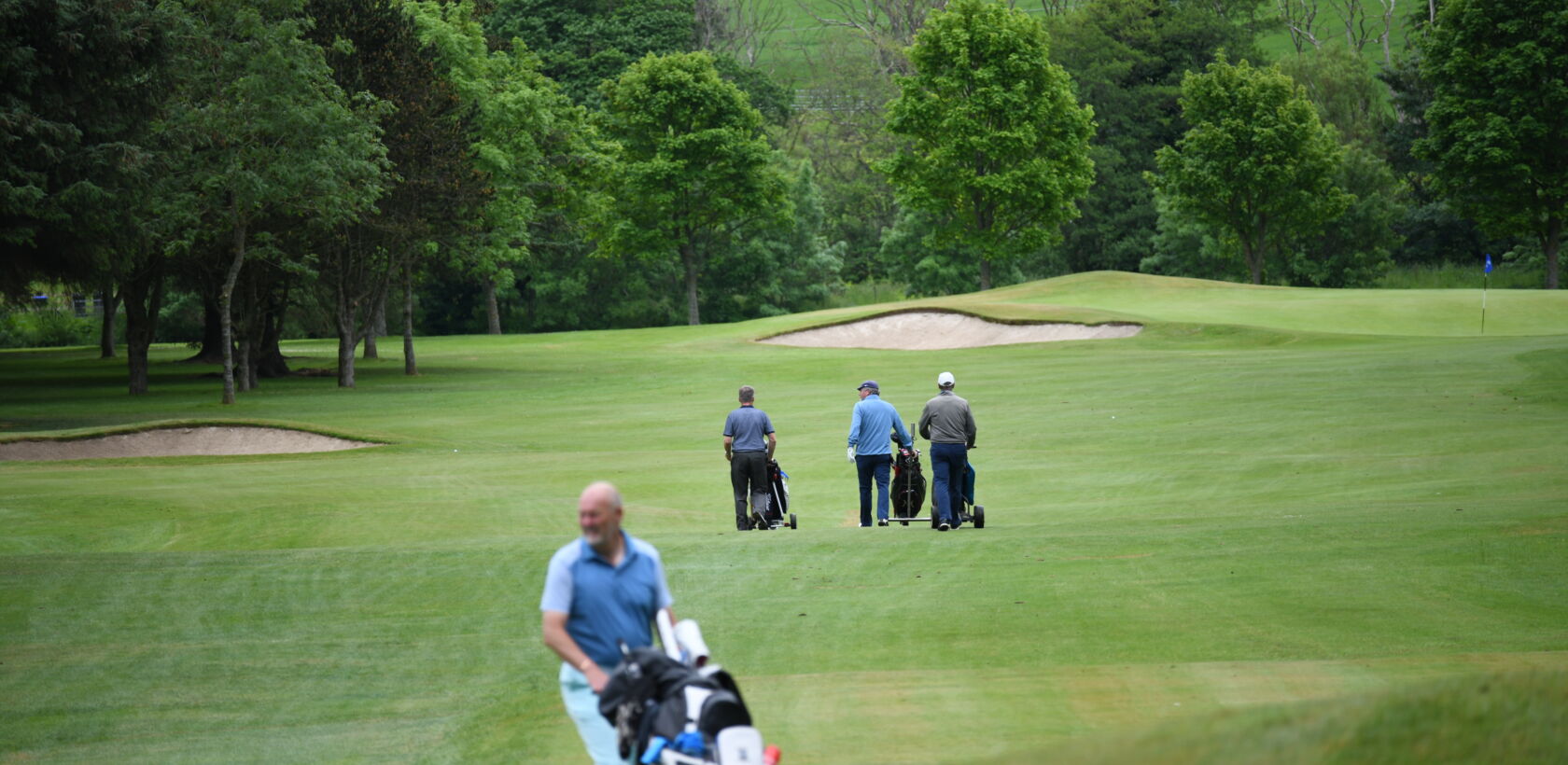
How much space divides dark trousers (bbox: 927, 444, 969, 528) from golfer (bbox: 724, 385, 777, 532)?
220 centimetres

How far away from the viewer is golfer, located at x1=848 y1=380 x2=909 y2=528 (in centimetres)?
1811

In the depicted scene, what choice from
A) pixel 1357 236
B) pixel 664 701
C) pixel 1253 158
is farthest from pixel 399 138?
pixel 1357 236

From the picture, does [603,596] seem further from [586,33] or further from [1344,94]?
[1344,94]

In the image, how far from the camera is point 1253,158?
72.6 meters

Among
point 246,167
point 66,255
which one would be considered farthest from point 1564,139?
point 66,255

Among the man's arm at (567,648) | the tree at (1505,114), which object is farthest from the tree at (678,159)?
the man's arm at (567,648)

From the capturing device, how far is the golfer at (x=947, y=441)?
56.5 feet

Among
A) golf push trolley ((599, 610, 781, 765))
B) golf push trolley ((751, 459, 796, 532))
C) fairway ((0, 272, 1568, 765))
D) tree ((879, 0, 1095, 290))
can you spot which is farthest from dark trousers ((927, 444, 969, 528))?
tree ((879, 0, 1095, 290))

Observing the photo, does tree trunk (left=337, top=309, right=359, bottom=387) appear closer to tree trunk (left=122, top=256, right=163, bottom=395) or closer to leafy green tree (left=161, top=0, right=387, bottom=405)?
tree trunk (left=122, top=256, right=163, bottom=395)

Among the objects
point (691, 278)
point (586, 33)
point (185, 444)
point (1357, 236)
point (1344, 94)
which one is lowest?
point (185, 444)

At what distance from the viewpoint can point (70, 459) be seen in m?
28.4

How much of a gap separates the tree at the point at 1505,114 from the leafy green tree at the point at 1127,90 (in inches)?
898

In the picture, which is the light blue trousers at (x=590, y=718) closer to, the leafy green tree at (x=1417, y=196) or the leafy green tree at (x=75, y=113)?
the leafy green tree at (x=75, y=113)

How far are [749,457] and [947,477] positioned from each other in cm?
255
